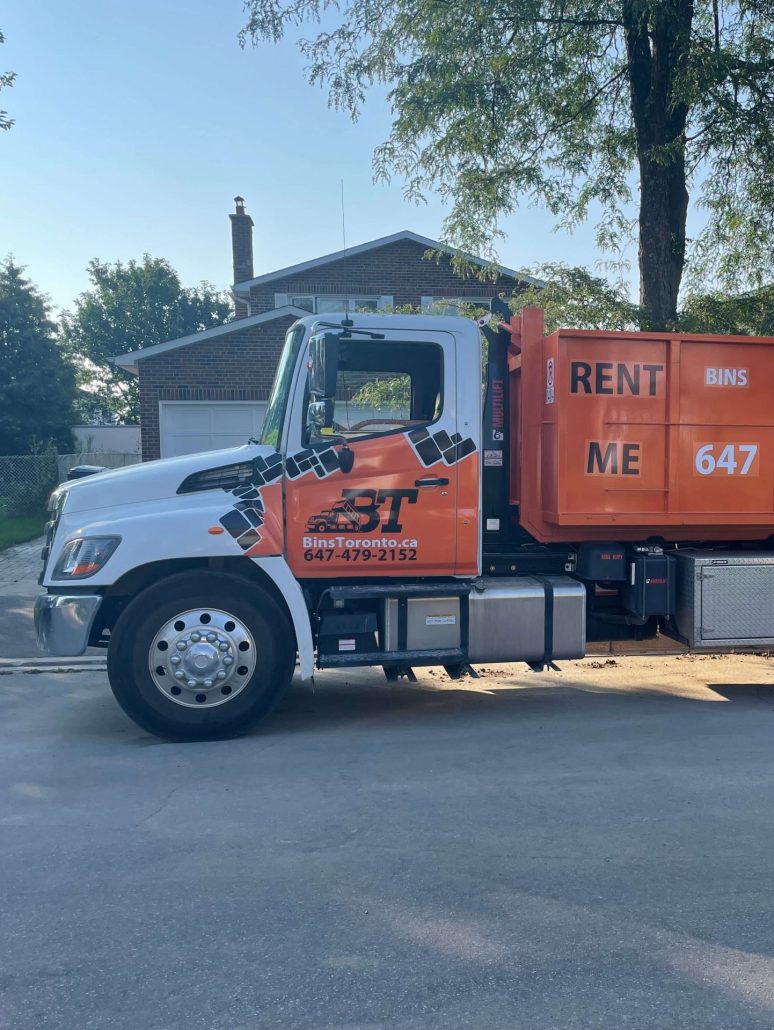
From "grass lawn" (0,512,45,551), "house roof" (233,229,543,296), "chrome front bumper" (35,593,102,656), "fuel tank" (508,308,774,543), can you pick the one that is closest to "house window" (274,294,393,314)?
"house roof" (233,229,543,296)

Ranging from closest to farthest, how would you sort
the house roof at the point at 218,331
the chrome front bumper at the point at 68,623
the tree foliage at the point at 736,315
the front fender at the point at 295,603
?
1. the chrome front bumper at the point at 68,623
2. the front fender at the point at 295,603
3. the tree foliage at the point at 736,315
4. the house roof at the point at 218,331

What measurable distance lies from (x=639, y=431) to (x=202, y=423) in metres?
11.9

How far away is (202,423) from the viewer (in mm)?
16641

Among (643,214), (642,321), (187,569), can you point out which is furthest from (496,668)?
(643,214)

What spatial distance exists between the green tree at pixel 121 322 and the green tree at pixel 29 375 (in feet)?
53.4

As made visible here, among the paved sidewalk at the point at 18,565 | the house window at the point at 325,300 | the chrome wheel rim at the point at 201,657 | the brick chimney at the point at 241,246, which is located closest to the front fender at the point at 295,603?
the chrome wheel rim at the point at 201,657

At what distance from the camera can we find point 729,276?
1063 cm

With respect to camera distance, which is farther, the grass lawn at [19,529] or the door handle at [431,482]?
the grass lawn at [19,529]

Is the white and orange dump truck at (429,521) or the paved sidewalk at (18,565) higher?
the white and orange dump truck at (429,521)

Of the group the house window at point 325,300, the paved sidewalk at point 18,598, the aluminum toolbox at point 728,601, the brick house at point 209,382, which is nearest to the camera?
the aluminum toolbox at point 728,601

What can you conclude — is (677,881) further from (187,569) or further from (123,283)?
(123,283)

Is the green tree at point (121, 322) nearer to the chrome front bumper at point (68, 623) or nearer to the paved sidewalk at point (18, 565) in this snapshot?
the paved sidewalk at point (18, 565)

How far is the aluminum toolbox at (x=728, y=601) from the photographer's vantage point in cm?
638

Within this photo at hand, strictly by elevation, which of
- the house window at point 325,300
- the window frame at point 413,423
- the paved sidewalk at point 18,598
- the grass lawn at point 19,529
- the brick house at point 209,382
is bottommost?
→ the paved sidewalk at point 18,598
